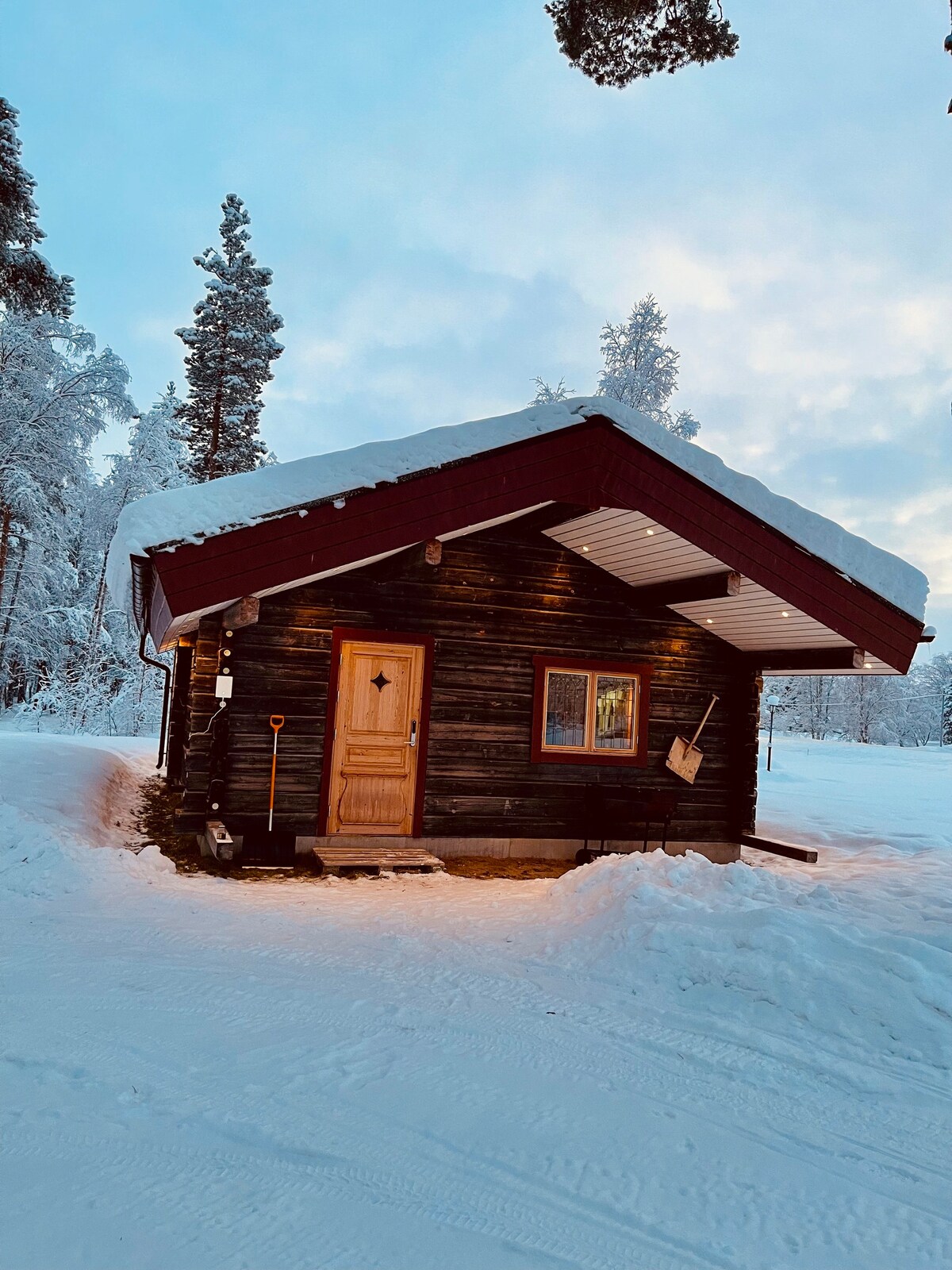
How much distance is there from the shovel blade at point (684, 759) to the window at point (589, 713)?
368mm

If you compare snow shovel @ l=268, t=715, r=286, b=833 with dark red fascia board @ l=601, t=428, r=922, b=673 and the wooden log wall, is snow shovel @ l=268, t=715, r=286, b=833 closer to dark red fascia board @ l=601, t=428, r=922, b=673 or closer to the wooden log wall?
the wooden log wall

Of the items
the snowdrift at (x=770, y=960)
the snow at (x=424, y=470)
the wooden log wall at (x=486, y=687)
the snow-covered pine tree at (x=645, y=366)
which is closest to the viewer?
the snowdrift at (x=770, y=960)

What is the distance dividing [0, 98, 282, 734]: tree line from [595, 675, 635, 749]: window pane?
1276 centimetres

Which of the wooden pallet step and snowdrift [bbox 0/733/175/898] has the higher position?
snowdrift [bbox 0/733/175/898]

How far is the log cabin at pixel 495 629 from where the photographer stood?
295 inches

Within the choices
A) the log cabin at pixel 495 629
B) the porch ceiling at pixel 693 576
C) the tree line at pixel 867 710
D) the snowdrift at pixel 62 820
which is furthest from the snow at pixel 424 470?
the tree line at pixel 867 710

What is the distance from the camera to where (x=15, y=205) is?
1383 centimetres

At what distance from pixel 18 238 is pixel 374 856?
1296 centimetres

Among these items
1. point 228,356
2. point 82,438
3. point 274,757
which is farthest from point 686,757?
point 228,356

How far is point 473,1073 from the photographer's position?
3639 millimetres

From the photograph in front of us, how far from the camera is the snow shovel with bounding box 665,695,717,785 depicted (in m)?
10.2

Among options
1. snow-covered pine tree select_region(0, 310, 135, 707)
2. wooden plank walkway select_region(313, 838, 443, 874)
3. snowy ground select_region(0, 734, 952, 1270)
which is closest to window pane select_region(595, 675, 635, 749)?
wooden plank walkway select_region(313, 838, 443, 874)

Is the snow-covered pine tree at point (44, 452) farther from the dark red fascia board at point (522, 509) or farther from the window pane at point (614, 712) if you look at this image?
the window pane at point (614, 712)

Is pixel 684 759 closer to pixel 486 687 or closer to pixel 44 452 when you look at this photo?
pixel 486 687
